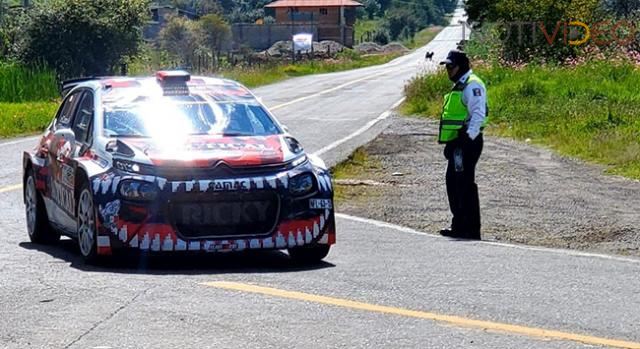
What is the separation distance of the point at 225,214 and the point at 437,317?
93.0 inches

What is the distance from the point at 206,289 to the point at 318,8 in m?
112

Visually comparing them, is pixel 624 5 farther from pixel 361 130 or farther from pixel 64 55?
pixel 361 130

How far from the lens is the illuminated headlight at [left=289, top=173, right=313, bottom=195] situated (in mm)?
9656

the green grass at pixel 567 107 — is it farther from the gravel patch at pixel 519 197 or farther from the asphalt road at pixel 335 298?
the asphalt road at pixel 335 298

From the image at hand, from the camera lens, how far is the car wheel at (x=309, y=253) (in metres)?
9.80

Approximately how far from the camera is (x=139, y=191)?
9320mm

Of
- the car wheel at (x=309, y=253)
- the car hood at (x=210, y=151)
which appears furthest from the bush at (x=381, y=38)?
the car wheel at (x=309, y=253)

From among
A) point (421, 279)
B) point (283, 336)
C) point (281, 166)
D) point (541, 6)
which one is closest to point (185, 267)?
point (281, 166)

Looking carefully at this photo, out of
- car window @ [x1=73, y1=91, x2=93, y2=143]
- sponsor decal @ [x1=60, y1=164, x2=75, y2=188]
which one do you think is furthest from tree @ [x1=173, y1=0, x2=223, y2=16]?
sponsor decal @ [x1=60, y1=164, x2=75, y2=188]

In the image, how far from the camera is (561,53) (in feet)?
120

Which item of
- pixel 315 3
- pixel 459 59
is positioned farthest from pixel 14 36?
pixel 315 3

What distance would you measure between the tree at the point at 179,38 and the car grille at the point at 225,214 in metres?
57.3

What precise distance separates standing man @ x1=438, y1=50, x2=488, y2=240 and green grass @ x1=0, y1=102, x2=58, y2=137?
1393 cm

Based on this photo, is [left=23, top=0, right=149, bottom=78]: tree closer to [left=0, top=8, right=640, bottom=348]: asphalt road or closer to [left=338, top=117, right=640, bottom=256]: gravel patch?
[left=338, top=117, right=640, bottom=256]: gravel patch
